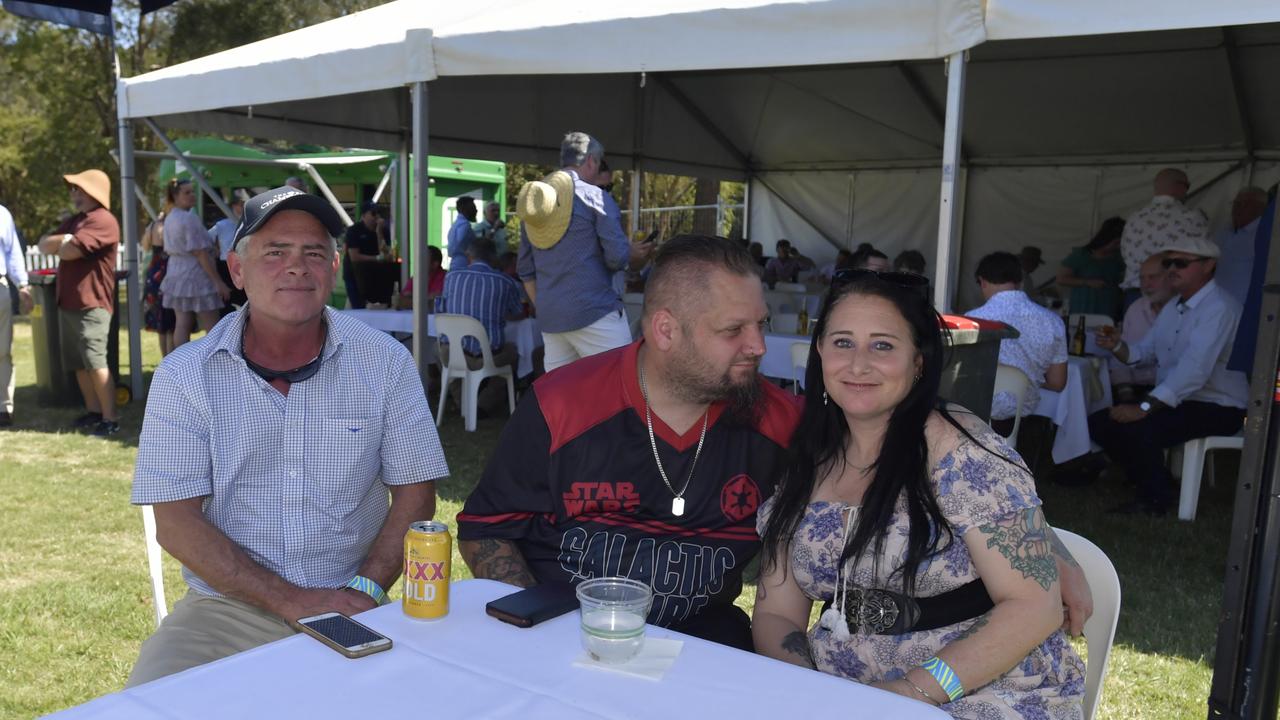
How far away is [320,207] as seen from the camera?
2.28 metres

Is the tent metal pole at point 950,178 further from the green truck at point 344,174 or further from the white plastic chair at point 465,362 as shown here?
the green truck at point 344,174

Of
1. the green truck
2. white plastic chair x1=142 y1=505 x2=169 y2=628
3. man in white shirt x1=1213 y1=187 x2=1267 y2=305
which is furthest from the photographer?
the green truck

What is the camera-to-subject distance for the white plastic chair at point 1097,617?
188 cm

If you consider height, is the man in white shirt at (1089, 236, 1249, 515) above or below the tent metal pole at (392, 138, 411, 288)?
below

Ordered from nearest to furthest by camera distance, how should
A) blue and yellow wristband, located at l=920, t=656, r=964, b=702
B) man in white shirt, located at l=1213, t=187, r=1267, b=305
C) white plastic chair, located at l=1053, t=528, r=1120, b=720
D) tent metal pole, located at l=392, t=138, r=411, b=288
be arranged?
blue and yellow wristband, located at l=920, t=656, r=964, b=702 → white plastic chair, located at l=1053, t=528, r=1120, b=720 → man in white shirt, located at l=1213, t=187, r=1267, b=305 → tent metal pole, located at l=392, t=138, r=411, b=288

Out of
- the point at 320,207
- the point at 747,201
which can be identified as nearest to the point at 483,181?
the point at 747,201

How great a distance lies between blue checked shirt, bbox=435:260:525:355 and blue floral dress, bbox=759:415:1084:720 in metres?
5.20

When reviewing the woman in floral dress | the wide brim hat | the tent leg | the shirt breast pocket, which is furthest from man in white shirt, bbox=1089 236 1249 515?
the tent leg

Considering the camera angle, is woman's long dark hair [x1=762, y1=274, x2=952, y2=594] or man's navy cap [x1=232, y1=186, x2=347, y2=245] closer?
woman's long dark hair [x1=762, y1=274, x2=952, y2=594]

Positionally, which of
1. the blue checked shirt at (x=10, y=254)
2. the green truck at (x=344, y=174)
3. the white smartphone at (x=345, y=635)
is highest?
the green truck at (x=344, y=174)

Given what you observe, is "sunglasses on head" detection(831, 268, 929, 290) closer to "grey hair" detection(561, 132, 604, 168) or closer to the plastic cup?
the plastic cup

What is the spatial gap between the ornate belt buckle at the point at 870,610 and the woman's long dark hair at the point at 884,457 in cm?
5

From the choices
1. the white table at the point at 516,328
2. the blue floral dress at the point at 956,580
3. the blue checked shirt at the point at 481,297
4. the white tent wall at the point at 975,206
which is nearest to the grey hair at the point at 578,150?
the blue checked shirt at the point at 481,297

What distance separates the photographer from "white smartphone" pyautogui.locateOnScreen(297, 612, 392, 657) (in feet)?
4.51
